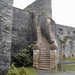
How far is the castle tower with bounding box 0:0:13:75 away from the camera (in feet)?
22.1

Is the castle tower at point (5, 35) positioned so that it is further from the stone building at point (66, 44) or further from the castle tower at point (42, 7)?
the stone building at point (66, 44)

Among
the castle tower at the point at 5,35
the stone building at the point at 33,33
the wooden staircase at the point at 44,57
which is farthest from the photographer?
the wooden staircase at the point at 44,57

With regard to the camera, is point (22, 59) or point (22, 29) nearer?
point (22, 59)

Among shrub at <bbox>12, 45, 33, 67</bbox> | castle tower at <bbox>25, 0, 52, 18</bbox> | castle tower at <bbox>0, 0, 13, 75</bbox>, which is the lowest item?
shrub at <bbox>12, 45, 33, 67</bbox>

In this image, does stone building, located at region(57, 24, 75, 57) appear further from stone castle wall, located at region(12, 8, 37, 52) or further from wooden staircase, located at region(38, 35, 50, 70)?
wooden staircase, located at region(38, 35, 50, 70)

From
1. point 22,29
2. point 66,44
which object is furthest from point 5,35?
point 66,44

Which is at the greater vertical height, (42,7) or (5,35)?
(42,7)

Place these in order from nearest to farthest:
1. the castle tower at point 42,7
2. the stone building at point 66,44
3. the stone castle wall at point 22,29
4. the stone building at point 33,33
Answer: the stone building at point 33,33 → the stone castle wall at point 22,29 → the castle tower at point 42,7 → the stone building at point 66,44

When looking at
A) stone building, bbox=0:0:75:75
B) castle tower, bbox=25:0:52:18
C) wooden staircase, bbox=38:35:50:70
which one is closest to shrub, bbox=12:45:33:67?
stone building, bbox=0:0:75:75

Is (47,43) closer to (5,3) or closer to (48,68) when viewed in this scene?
(48,68)

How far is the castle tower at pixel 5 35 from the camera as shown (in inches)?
266

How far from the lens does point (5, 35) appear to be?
6977 mm

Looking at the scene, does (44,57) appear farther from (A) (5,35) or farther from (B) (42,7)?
(B) (42,7)

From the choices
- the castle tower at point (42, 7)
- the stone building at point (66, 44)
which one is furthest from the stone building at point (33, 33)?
the stone building at point (66, 44)
